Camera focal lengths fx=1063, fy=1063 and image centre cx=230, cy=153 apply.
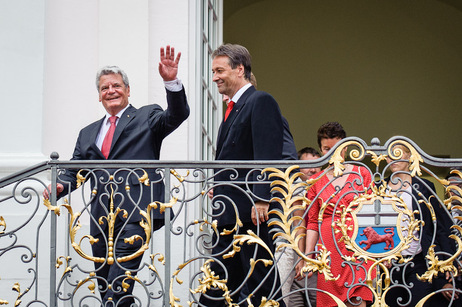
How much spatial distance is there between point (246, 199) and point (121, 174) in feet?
2.92

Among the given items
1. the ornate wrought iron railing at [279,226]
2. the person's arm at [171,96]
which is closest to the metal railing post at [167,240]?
the ornate wrought iron railing at [279,226]

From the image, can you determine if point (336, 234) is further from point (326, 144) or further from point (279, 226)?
point (326, 144)

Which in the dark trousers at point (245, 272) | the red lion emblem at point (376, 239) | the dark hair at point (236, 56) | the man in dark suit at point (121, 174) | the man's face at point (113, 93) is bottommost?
the dark trousers at point (245, 272)

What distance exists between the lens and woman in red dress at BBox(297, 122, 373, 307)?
6938mm

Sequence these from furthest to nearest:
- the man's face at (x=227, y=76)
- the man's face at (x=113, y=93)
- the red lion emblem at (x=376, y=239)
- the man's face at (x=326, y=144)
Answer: the man's face at (x=326, y=144)
the man's face at (x=113, y=93)
the man's face at (x=227, y=76)
the red lion emblem at (x=376, y=239)

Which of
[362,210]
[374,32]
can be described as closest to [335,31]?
[374,32]

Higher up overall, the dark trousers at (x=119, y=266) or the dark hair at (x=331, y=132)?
the dark hair at (x=331, y=132)

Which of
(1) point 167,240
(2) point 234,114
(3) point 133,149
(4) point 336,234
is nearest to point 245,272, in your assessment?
(1) point 167,240

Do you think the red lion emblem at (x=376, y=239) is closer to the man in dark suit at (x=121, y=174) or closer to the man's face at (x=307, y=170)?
the man in dark suit at (x=121, y=174)

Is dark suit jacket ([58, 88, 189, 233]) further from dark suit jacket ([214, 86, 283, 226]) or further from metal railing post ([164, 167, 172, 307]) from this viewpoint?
dark suit jacket ([214, 86, 283, 226])

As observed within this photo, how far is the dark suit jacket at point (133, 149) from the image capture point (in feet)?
23.1

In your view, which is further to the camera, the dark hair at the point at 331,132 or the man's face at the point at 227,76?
the dark hair at the point at 331,132

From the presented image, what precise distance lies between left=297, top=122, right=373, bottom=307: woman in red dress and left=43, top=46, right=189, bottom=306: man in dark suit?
1082mm

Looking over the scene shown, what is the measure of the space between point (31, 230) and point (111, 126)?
1.27 meters
